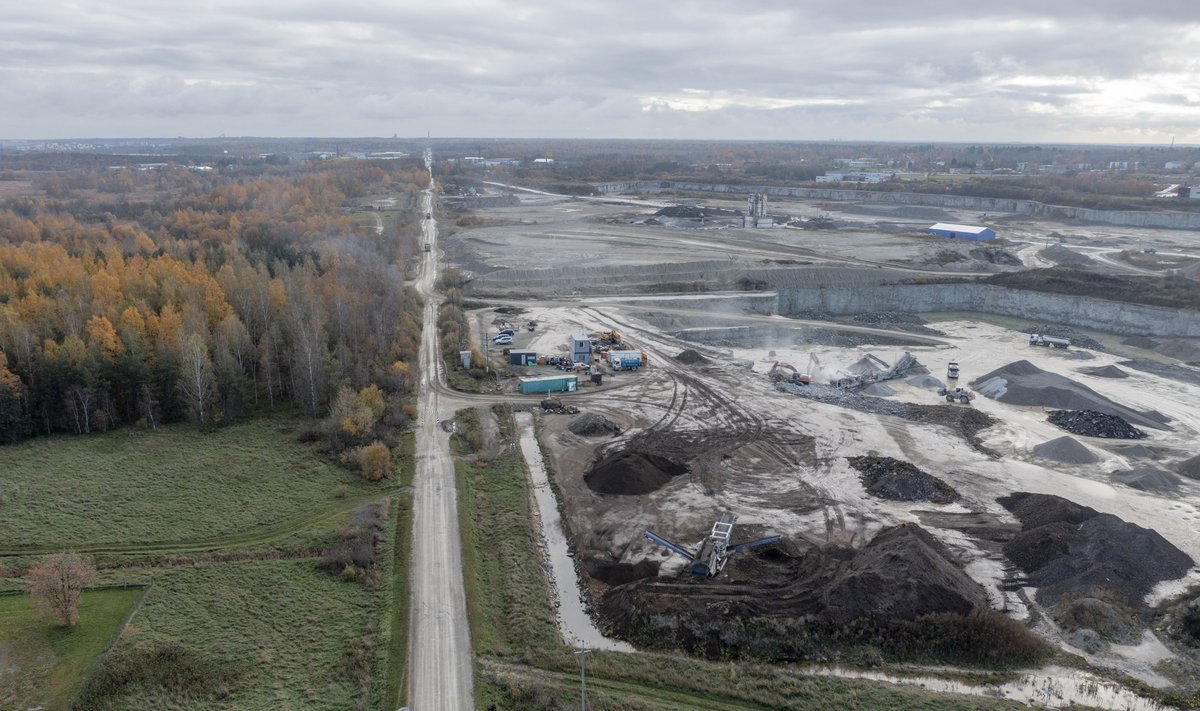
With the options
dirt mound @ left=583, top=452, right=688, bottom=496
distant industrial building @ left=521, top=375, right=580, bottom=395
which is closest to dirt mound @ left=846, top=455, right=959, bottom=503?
dirt mound @ left=583, top=452, right=688, bottom=496

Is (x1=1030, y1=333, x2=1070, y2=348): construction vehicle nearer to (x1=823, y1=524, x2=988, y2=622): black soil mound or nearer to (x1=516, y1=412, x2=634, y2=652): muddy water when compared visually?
(x1=823, y1=524, x2=988, y2=622): black soil mound

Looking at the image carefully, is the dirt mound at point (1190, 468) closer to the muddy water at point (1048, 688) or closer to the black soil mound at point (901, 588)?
the black soil mound at point (901, 588)

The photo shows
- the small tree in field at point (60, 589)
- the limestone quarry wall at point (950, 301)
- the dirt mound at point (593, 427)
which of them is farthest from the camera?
the limestone quarry wall at point (950, 301)

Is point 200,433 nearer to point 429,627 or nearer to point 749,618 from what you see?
point 429,627

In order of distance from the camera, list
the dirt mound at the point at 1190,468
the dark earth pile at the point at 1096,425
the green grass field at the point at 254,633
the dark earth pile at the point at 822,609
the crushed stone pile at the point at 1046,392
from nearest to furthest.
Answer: the green grass field at the point at 254,633 → the dark earth pile at the point at 822,609 → the dirt mound at the point at 1190,468 → the dark earth pile at the point at 1096,425 → the crushed stone pile at the point at 1046,392

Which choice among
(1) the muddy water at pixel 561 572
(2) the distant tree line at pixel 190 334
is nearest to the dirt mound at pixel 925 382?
(1) the muddy water at pixel 561 572

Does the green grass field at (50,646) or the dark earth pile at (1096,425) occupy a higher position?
the dark earth pile at (1096,425)

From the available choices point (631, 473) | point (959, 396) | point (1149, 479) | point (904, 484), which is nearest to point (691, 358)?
point (959, 396)

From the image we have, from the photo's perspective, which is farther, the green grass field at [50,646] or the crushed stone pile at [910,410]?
the crushed stone pile at [910,410]
